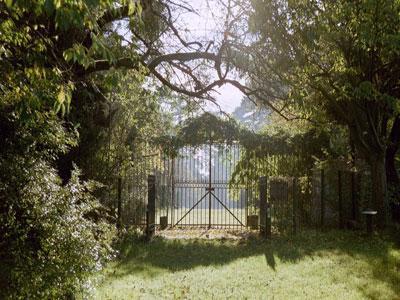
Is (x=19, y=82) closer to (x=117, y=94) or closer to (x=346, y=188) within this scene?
(x=117, y=94)

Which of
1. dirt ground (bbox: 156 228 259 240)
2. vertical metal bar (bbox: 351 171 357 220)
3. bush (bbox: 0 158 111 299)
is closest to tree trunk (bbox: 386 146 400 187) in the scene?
vertical metal bar (bbox: 351 171 357 220)

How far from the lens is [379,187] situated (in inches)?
531

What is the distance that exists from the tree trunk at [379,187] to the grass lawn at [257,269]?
141 centimetres

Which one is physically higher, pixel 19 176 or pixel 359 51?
pixel 359 51

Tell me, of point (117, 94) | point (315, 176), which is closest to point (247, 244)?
point (315, 176)

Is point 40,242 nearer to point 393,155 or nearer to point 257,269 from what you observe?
point 257,269

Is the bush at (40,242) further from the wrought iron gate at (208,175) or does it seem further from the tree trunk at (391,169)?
the tree trunk at (391,169)

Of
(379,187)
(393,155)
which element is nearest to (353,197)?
(379,187)

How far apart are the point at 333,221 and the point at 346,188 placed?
3.72ft

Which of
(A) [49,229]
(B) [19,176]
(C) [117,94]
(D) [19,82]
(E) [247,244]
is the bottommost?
(E) [247,244]

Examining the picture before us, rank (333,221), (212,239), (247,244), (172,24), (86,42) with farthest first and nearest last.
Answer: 1. (333,221)
2. (212,239)
3. (247,244)
4. (172,24)
5. (86,42)

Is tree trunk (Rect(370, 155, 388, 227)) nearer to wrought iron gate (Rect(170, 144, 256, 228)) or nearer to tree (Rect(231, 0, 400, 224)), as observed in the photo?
tree (Rect(231, 0, 400, 224))

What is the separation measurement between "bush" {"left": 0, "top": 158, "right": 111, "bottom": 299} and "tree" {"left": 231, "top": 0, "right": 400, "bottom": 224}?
5220 millimetres

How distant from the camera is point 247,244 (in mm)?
12133
